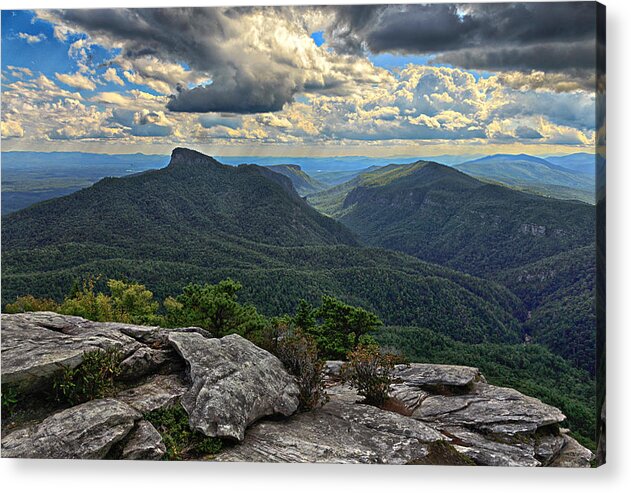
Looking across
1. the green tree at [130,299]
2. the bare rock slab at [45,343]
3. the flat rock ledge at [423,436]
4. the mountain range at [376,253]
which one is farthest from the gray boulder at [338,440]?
→ the green tree at [130,299]

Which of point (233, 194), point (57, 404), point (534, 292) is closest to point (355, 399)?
point (57, 404)

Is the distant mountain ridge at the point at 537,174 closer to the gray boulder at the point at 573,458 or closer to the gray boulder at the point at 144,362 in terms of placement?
the gray boulder at the point at 573,458

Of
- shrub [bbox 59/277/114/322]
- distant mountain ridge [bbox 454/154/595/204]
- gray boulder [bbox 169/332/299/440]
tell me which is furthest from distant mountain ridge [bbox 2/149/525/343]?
gray boulder [bbox 169/332/299/440]

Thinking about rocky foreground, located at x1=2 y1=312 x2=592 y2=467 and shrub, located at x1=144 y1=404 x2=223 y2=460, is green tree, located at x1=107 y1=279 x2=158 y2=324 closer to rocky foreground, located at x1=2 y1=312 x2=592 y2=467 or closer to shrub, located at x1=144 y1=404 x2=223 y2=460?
rocky foreground, located at x1=2 y1=312 x2=592 y2=467

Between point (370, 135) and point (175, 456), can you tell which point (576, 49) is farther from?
point (175, 456)

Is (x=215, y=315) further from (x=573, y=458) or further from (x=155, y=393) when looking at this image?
(x=573, y=458)

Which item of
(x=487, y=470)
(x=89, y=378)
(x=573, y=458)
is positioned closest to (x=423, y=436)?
(x=487, y=470)

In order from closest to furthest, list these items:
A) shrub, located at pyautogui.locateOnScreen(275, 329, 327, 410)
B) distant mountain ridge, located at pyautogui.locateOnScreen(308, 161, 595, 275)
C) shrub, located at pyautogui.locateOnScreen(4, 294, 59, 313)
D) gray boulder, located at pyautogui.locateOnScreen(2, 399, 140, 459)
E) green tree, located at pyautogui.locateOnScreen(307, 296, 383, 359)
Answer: gray boulder, located at pyautogui.locateOnScreen(2, 399, 140, 459)
shrub, located at pyautogui.locateOnScreen(275, 329, 327, 410)
shrub, located at pyautogui.locateOnScreen(4, 294, 59, 313)
green tree, located at pyautogui.locateOnScreen(307, 296, 383, 359)
distant mountain ridge, located at pyautogui.locateOnScreen(308, 161, 595, 275)
